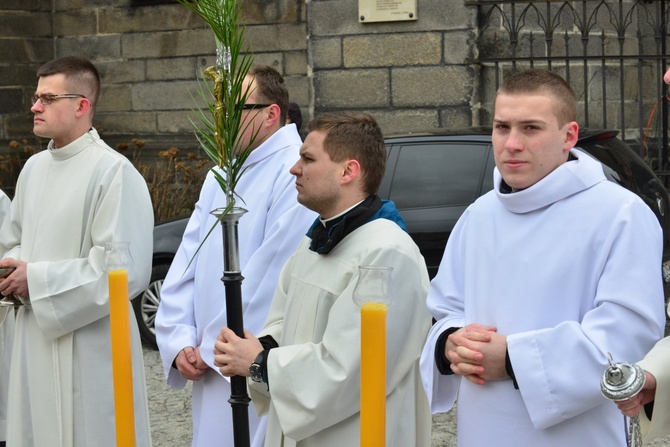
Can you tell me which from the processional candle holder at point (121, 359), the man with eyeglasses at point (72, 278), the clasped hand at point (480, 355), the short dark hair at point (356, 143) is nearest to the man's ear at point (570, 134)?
the clasped hand at point (480, 355)

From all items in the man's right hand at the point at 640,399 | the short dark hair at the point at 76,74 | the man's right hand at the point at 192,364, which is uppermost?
the short dark hair at the point at 76,74

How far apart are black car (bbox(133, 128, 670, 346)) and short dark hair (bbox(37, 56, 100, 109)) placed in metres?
3.65

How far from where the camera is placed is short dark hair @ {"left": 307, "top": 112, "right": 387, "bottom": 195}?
3.71 m

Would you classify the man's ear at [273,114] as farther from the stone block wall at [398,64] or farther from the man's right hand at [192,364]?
the stone block wall at [398,64]

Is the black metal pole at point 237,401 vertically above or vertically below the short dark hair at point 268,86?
below

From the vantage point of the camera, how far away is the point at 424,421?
3775 mm

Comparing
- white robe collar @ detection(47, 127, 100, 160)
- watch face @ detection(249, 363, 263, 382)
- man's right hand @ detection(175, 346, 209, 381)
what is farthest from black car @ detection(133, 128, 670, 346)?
watch face @ detection(249, 363, 263, 382)

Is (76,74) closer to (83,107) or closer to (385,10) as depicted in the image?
(83,107)

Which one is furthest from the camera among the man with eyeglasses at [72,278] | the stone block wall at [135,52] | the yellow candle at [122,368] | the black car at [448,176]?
the stone block wall at [135,52]

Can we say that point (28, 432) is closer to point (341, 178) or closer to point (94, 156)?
point (94, 156)

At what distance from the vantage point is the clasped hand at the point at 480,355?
3.19 m

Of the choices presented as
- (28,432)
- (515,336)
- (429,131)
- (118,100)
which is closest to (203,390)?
(28,432)

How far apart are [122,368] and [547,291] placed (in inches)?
47.4

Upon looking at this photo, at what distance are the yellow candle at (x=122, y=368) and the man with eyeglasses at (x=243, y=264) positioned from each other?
5.00ft
